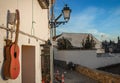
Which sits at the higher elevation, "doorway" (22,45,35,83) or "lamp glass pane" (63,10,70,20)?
"lamp glass pane" (63,10,70,20)

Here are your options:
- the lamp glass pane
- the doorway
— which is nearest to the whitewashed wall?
the lamp glass pane

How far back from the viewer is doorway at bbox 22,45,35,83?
24.3 ft

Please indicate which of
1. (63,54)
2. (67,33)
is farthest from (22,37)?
(67,33)

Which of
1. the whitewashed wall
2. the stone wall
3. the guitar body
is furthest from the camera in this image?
the whitewashed wall

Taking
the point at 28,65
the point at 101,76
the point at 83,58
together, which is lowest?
the point at 101,76

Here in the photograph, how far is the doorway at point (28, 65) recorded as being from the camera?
7.40 metres

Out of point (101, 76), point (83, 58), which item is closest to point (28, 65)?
point (101, 76)

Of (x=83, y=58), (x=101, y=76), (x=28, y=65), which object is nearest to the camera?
(x=28, y=65)

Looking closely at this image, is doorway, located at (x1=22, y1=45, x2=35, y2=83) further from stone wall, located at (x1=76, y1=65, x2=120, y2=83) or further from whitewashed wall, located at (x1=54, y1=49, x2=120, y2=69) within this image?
whitewashed wall, located at (x1=54, y1=49, x2=120, y2=69)

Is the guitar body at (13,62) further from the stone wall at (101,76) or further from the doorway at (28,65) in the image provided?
the stone wall at (101,76)

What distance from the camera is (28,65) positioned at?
24.6 feet

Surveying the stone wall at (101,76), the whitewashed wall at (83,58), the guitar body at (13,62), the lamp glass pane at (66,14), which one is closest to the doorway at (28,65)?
the lamp glass pane at (66,14)

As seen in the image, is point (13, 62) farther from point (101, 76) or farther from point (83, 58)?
point (83, 58)

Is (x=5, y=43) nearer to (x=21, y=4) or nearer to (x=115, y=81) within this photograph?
(x=21, y=4)
